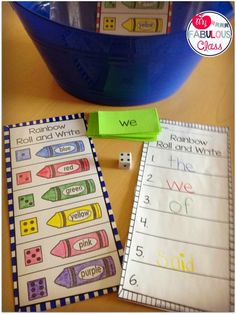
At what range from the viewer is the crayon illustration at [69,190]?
15.3 inches

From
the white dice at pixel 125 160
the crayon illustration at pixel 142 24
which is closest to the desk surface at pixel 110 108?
the white dice at pixel 125 160

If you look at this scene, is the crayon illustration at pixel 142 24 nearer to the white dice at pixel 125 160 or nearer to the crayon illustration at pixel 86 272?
the white dice at pixel 125 160

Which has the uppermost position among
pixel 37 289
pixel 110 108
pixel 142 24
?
pixel 142 24

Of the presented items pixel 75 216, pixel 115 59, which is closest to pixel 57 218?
pixel 75 216

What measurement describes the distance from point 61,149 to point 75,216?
0.39ft

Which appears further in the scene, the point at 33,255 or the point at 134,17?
the point at 134,17

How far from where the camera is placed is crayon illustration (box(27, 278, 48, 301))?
1.03 ft

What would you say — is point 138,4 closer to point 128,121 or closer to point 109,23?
point 109,23

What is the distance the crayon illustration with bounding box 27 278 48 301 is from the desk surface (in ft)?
0.16

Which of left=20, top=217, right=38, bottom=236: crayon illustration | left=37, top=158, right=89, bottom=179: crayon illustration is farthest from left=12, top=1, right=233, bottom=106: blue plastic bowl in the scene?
left=20, top=217, right=38, bottom=236: crayon illustration

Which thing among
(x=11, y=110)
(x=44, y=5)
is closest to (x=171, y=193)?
(x=11, y=110)

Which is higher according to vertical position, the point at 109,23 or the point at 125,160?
the point at 109,23

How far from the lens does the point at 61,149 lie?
17.4 inches

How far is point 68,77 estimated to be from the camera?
1.52 ft
